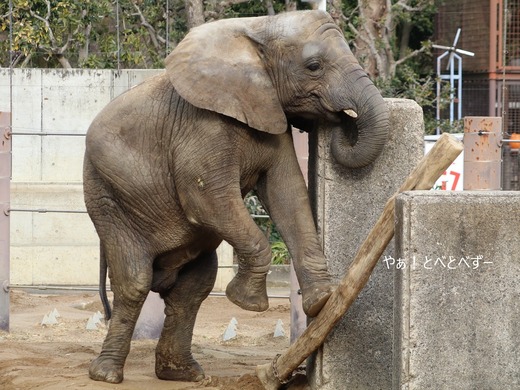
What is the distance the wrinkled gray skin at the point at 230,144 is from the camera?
6297 millimetres

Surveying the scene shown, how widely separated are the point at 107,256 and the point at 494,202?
2.84 m

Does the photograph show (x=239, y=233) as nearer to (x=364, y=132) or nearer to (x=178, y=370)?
(x=364, y=132)

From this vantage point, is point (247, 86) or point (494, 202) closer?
point (494, 202)

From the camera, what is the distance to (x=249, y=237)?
646cm

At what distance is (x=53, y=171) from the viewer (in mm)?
12625

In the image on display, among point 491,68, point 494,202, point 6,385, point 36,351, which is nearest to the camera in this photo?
point 494,202

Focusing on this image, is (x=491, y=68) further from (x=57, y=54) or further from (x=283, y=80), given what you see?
(x=283, y=80)

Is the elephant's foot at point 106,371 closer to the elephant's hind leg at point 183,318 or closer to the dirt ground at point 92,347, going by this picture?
the dirt ground at point 92,347

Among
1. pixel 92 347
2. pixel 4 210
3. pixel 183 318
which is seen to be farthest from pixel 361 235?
pixel 4 210

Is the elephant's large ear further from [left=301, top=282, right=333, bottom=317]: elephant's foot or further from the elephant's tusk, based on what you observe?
[left=301, top=282, right=333, bottom=317]: elephant's foot

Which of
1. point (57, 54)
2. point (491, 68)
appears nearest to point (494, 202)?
point (57, 54)

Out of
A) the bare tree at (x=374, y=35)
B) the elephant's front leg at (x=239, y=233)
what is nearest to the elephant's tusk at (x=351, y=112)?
the elephant's front leg at (x=239, y=233)

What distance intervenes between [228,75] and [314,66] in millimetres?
491
